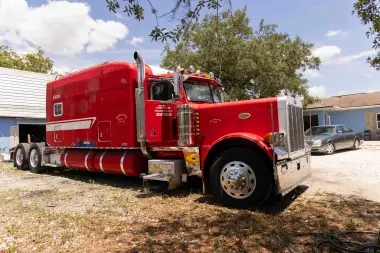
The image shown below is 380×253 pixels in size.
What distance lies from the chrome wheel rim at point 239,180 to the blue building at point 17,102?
1558cm

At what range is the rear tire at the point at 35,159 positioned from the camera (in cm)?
1148

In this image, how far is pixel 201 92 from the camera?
759 cm

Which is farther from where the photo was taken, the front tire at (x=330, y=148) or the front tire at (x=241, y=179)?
the front tire at (x=330, y=148)

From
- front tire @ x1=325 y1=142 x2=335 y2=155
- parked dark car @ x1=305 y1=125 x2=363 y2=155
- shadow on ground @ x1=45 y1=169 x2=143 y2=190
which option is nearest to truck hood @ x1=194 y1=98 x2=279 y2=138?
shadow on ground @ x1=45 y1=169 x2=143 y2=190

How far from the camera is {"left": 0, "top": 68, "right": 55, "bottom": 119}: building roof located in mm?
18203

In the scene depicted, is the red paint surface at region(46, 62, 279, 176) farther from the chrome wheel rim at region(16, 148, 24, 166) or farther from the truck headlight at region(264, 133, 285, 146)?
the chrome wheel rim at region(16, 148, 24, 166)

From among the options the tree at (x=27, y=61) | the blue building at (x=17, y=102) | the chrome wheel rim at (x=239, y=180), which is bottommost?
the chrome wheel rim at (x=239, y=180)

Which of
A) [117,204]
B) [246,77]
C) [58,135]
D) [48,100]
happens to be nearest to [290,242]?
[117,204]

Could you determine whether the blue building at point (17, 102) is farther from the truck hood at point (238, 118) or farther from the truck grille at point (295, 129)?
the truck grille at point (295, 129)

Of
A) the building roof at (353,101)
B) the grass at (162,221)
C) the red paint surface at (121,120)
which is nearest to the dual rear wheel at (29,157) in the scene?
the red paint surface at (121,120)

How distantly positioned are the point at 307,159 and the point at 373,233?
269 cm

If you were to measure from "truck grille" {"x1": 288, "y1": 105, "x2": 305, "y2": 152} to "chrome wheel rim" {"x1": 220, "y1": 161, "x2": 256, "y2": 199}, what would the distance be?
1027 mm

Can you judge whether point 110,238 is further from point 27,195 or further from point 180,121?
point 27,195

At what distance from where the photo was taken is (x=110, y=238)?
4461 mm
